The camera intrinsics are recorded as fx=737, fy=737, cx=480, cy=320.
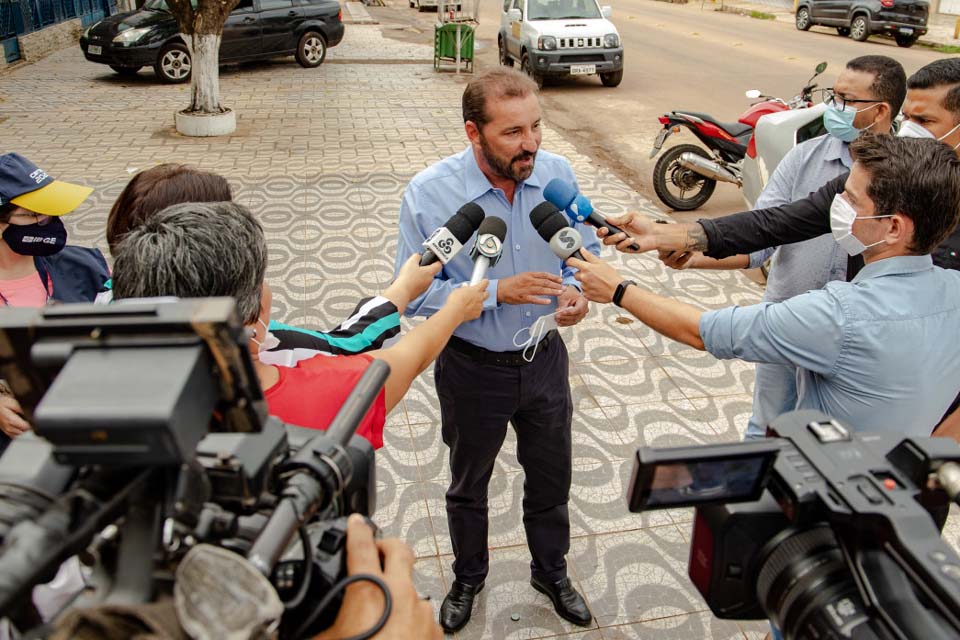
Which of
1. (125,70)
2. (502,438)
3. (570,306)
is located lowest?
(125,70)

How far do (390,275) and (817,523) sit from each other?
15.4ft

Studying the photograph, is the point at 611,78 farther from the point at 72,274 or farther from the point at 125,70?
the point at 72,274

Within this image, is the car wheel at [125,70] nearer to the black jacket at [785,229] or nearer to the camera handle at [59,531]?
the black jacket at [785,229]

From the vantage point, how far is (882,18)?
17.1 meters

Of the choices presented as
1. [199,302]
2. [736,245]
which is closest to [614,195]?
[736,245]

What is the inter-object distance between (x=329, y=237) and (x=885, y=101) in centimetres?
437

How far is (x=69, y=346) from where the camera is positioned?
2.95 ft

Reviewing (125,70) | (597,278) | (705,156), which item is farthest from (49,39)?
(597,278)

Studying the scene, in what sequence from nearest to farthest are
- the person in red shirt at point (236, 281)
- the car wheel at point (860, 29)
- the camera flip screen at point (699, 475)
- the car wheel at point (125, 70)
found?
the camera flip screen at point (699, 475), the person in red shirt at point (236, 281), the car wheel at point (125, 70), the car wheel at point (860, 29)

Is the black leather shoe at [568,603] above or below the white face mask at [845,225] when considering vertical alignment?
below

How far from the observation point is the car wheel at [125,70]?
492 inches

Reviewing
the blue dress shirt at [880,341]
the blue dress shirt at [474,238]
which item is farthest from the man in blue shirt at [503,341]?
the blue dress shirt at [880,341]

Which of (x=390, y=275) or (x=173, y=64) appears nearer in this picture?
(x=390, y=275)

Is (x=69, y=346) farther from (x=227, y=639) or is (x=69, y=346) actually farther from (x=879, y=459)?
(x=879, y=459)
